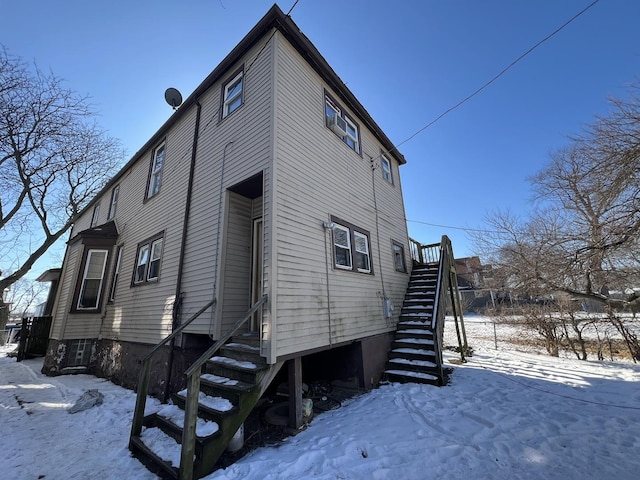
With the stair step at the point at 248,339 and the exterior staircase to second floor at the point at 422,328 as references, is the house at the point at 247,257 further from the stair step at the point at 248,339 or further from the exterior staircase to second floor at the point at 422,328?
the exterior staircase to second floor at the point at 422,328

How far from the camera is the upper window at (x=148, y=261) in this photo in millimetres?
7949

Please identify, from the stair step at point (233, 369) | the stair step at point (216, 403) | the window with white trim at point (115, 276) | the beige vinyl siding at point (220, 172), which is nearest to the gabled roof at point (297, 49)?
the beige vinyl siding at point (220, 172)

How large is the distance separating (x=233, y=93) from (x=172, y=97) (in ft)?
14.1

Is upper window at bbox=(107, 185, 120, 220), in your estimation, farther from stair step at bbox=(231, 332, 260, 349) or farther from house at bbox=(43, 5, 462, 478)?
stair step at bbox=(231, 332, 260, 349)

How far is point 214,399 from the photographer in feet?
13.0

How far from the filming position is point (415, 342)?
7.49m

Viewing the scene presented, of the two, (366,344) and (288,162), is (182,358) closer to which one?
(366,344)

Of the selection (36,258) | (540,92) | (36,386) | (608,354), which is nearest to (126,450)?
(36,386)

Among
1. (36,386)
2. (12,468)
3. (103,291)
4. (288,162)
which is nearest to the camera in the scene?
(12,468)

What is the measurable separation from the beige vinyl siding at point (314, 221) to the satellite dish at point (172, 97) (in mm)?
5641

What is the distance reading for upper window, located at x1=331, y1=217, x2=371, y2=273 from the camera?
667 cm

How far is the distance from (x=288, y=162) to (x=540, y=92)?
851cm

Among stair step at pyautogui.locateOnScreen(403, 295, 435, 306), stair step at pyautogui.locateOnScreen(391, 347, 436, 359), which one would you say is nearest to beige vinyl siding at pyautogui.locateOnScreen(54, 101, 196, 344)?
stair step at pyautogui.locateOnScreen(391, 347, 436, 359)

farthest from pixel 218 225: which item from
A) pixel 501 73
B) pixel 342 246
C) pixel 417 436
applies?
pixel 501 73
